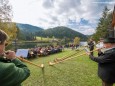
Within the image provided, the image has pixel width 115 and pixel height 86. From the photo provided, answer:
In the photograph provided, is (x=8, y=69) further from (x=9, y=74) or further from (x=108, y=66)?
(x=108, y=66)

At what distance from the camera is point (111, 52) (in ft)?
17.2

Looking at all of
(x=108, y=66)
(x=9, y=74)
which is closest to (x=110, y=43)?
(x=108, y=66)

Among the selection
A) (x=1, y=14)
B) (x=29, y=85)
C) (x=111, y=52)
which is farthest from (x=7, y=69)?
(x=1, y=14)

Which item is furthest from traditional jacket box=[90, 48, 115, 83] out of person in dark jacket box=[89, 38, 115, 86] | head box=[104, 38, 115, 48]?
head box=[104, 38, 115, 48]

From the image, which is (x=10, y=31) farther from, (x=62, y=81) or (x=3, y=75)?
(x=3, y=75)

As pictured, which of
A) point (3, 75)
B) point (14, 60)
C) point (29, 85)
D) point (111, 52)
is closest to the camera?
point (3, 75)

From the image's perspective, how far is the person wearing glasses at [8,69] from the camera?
7.54 feet

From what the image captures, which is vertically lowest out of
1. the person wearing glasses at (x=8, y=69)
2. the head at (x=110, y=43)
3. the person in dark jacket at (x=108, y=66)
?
the person in dark jacket at (x=108, y=66)

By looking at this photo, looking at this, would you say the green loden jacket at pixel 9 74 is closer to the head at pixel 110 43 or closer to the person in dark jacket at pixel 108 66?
A: the person in dark jacket at pixel 108 66

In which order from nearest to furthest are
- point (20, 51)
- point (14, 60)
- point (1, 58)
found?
point (1, 58) < point (14, 60) < point (20, 51)

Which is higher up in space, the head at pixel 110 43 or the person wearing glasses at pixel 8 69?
the head at pixel 110 43

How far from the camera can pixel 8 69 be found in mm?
2311

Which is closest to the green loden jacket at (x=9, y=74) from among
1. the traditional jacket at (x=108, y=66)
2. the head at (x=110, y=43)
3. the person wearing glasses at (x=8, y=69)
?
the person wearing glasses at (x=8, y=69)

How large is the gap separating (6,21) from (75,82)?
3186cm
